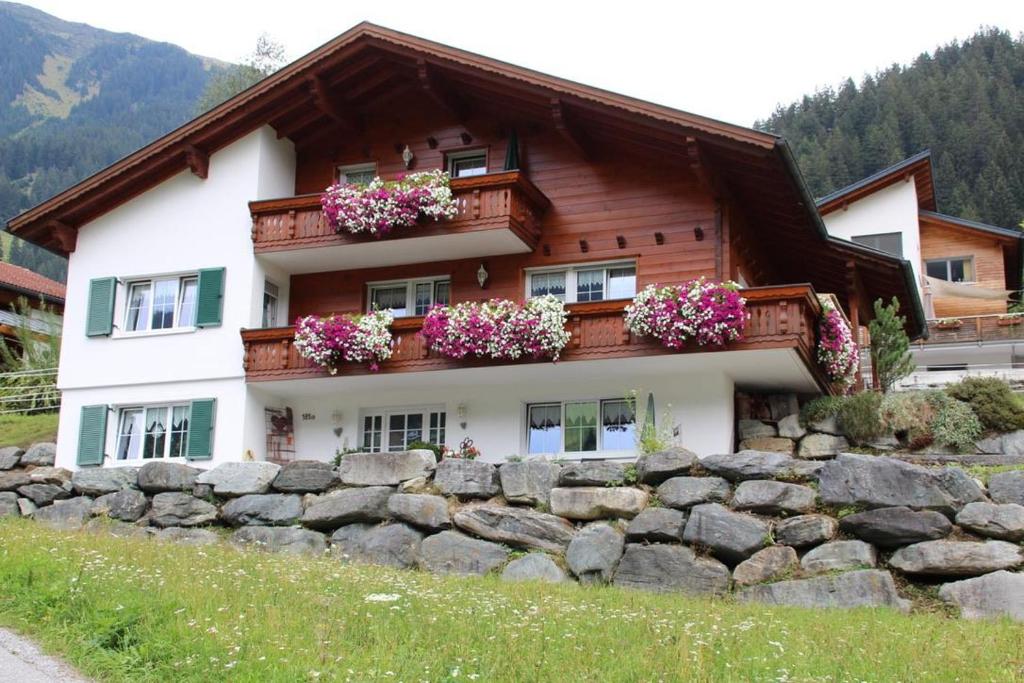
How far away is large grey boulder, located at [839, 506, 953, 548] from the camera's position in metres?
16.7

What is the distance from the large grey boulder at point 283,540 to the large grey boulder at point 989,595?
9620mm

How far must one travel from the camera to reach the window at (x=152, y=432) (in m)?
25.3

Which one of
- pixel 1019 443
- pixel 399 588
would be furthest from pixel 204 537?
pixel 1019 443

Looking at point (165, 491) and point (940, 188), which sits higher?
point (940, 188)

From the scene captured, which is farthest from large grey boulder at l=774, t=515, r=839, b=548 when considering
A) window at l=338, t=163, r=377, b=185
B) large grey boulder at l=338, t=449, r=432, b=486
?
window at l=338, t=163, r=377, b=185

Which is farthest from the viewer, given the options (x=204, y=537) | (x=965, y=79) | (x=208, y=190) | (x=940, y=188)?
(x=965, y=79)

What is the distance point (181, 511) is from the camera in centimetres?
2192

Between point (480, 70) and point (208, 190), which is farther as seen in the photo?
point (208, 190)

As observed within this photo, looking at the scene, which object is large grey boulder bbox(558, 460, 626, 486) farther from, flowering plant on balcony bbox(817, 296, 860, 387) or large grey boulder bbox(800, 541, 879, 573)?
flowering plant on balcony bbox(817, 296, 860, 387)

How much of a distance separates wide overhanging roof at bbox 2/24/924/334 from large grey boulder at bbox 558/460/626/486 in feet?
21.2

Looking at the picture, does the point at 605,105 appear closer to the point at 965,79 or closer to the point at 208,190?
the point at 208,190

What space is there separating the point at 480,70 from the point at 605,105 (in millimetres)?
2783

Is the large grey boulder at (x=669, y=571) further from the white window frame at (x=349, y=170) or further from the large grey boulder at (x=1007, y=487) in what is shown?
the white window frame at (x=349, y=170)

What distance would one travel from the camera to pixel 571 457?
923 inches
